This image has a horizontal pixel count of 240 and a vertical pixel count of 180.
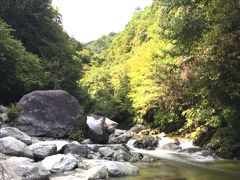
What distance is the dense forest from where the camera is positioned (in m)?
14.6

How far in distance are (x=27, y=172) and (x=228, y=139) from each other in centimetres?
1276

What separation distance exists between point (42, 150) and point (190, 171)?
520 centimetres

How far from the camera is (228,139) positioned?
20.7 m

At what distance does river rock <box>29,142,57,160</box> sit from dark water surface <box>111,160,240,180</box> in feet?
10.2

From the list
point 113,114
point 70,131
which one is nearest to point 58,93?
point 70,131

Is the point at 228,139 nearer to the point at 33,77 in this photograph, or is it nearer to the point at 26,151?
the point at 26,151

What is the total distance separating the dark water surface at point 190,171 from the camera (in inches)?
500

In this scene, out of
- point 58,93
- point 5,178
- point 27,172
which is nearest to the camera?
point 5,178

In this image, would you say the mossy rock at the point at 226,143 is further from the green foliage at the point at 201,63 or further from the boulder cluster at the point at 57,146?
the boulder cluster at the point at 57,146

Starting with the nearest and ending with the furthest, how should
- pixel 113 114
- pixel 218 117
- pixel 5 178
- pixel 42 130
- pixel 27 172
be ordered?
pixel 5 178 → pixel 27 172 → pixel 42 130 → pixel 218 117 → pixel 113 114

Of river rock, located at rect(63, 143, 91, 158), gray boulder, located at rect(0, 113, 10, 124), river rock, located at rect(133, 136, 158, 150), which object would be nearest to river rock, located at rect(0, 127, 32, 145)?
river rock, located at rect(63, 143, 91, 158)

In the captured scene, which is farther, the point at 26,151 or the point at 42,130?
the point at 42,130

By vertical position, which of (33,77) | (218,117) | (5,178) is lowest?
(5,178)

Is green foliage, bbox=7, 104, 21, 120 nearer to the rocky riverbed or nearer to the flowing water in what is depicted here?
the rocky riverbed
